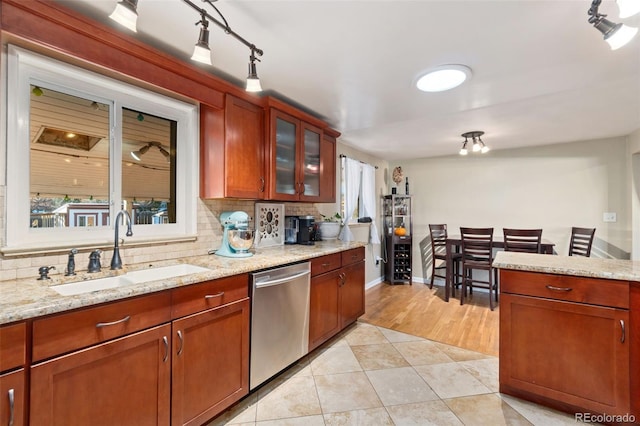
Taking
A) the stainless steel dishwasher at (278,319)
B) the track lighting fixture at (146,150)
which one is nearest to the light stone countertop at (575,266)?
the stainless steel dishwasher at (278,319)

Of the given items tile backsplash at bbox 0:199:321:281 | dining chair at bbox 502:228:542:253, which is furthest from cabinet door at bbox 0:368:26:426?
dining chair at bbox 502:228:542:253

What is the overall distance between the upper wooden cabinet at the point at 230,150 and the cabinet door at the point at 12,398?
1366 mm

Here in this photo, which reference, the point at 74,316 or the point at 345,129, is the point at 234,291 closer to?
the point at 74,316

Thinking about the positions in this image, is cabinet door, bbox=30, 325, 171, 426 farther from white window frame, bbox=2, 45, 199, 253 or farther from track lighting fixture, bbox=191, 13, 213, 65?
track lighting fixture, bbox=191, 13, 213, 65

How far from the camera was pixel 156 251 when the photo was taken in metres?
1.94

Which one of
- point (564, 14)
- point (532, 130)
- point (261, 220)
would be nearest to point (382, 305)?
point (261, 220)

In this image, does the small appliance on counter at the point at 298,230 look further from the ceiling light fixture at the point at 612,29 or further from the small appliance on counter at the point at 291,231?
the ceiling light fixture at the point at 612,29

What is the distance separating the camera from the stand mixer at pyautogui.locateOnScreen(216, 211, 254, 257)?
Answer: 2.09 m

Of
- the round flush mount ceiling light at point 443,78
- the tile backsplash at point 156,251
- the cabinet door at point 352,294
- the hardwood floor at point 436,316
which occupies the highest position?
the round flush mount ceiling light at point 443,78

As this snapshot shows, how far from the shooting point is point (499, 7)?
4.46 feet

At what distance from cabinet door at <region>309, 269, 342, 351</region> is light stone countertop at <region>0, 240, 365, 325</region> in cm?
46

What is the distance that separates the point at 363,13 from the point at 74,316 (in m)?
1.85

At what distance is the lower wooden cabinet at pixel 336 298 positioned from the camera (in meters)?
2.37

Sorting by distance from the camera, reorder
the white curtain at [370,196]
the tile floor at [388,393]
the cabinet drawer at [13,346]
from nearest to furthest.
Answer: the cabinet drawer at [13,346] < the tile floor at [388,393] < the white curtain at [370,196]
